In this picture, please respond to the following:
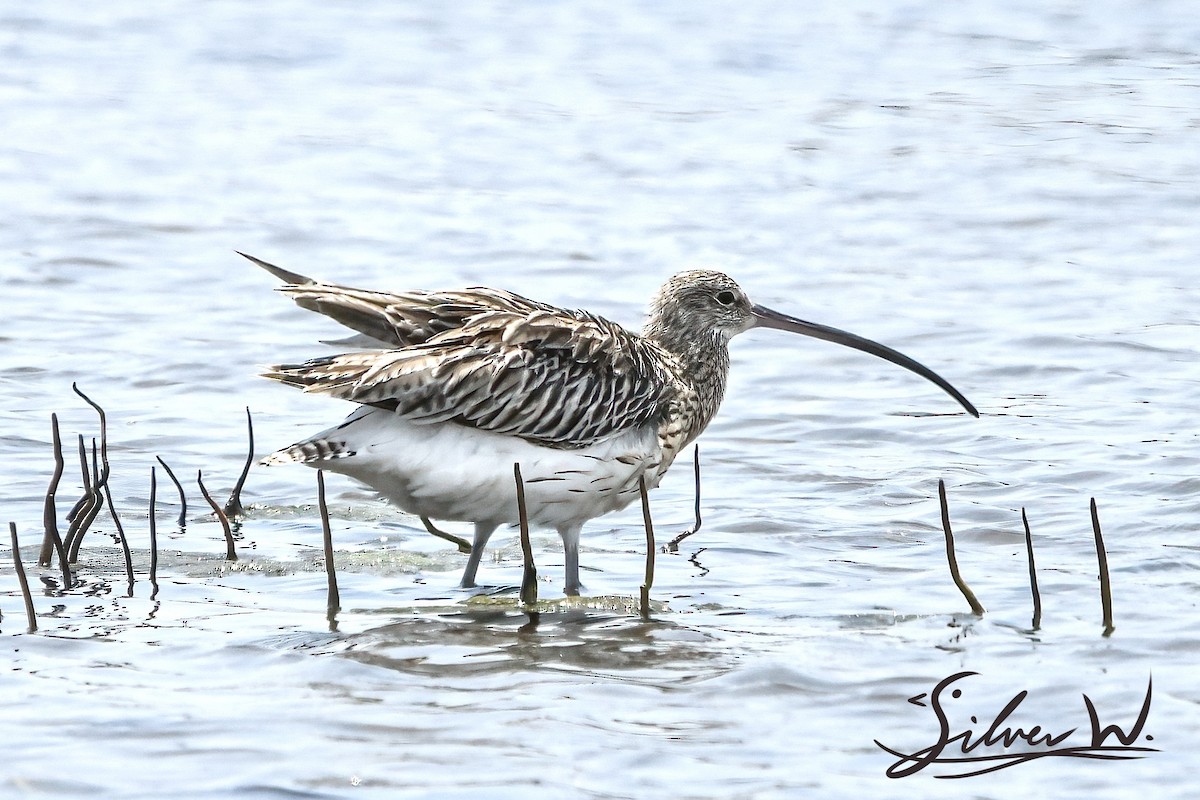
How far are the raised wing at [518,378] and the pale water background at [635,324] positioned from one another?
2.36 feet

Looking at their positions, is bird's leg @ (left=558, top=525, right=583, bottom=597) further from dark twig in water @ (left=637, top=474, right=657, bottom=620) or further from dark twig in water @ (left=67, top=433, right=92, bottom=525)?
dark twig in water @ (left=67, top=433, right=92, bottom=525)

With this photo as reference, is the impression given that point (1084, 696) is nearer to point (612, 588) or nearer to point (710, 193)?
point (612, 588)

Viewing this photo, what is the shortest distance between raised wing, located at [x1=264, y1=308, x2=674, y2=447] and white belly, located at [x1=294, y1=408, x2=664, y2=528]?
0.07 meters

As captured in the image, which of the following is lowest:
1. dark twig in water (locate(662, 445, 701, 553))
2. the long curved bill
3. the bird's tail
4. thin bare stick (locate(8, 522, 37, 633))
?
dark twig in water (locate(662, 445, 701, 553))

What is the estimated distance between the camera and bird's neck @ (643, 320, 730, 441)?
27.4ft

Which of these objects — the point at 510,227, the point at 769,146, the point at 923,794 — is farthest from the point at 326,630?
the point at 769,146

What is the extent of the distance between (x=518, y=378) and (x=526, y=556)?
2.88 feet

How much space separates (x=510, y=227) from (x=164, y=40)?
7.45m

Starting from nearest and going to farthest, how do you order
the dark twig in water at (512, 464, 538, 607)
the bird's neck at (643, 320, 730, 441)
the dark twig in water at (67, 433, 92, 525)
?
the dark twig in water at (512, 464, 538, 607) < the dark twig in water at (67, 433, 92, 525) < the bird's neck at (643, 320, 730, 441)

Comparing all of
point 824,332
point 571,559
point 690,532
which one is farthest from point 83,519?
point 824,332

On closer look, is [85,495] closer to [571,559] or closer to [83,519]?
[83,519]

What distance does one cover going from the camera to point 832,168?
15.4m

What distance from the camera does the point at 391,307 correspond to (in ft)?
23.9
